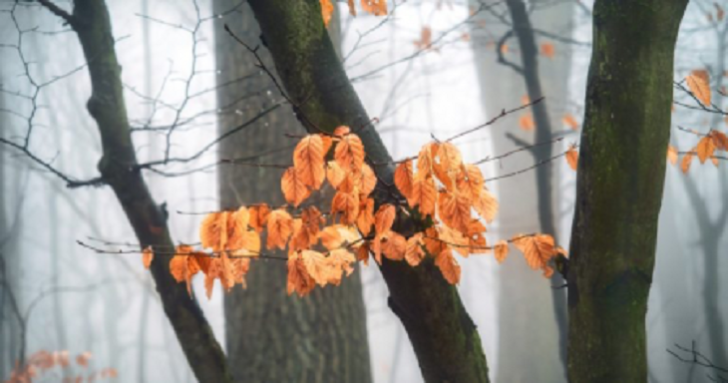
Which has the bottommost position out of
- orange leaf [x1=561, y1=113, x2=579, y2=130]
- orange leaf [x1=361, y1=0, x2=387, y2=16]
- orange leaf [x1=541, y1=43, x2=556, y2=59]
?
orange leaf [x1=561, y1=113, x2=579, y2=130]

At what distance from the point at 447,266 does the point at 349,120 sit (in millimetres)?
289

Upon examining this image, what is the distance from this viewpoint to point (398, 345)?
147 inches

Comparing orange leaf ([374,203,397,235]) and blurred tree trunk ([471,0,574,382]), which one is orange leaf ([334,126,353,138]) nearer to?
orange leaf ([374,203,397,235])

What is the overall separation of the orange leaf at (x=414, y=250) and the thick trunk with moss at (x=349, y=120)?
0.09 ft

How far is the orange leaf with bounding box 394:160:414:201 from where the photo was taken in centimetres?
91

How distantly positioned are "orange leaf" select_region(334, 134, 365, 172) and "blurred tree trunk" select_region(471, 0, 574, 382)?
2514 mm

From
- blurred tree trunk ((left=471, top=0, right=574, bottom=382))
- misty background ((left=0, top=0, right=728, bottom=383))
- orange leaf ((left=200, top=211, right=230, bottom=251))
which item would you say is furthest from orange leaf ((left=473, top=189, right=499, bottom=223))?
blurred tree trunk ((left=471, top=0, right=574, bottom=382))

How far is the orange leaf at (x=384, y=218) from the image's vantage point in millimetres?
898

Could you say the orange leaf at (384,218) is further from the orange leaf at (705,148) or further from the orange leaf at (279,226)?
the orange leaf at (705,148)

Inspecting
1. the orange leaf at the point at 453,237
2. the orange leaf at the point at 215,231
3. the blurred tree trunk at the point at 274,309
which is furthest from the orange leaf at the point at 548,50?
the orange leaf at the point at 215,231

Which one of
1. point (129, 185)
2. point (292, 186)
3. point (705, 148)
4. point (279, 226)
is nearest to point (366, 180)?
point (292, 186)

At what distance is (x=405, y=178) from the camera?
3.03ft

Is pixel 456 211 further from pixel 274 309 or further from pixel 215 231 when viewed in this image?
pixel 274 309

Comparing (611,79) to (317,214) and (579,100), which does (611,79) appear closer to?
(317,214)
